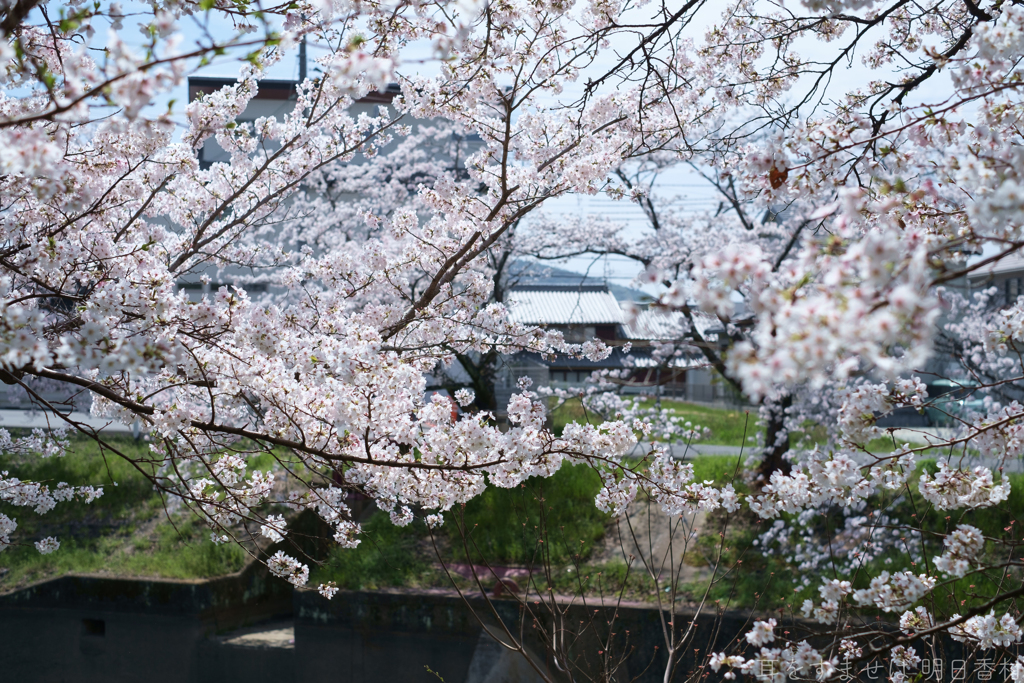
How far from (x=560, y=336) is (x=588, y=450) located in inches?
74.7

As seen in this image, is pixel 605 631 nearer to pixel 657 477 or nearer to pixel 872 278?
pixel 657 477

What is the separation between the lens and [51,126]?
95.9 inches

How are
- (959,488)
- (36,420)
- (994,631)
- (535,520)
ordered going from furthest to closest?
(36,420)
(535,520)
(959,488)
(994,631)

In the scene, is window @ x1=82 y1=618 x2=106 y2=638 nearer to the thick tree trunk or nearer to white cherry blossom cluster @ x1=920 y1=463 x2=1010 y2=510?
the thick tree trunk

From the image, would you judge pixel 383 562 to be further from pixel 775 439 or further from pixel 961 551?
pixel 961 551

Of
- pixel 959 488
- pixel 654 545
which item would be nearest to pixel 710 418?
pixel 654 545

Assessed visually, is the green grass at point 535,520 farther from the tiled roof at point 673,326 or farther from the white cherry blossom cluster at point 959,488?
the white cherry blossom cluster at point 959,488

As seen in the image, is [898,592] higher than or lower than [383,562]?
higher

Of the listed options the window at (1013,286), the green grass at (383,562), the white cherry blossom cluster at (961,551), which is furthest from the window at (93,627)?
the window at (1013,286)

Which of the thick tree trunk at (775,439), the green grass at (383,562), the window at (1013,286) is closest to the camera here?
the green grass at (383,562)

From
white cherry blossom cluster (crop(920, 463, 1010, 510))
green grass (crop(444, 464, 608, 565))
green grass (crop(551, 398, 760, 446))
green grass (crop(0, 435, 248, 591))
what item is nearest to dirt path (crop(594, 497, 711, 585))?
green grass (crop(444, 464, 608, 565))

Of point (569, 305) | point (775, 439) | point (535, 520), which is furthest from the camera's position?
point (569, 305)

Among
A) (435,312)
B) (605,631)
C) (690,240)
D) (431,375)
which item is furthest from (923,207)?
(431,375)

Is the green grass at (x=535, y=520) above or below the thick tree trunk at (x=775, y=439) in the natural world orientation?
below
